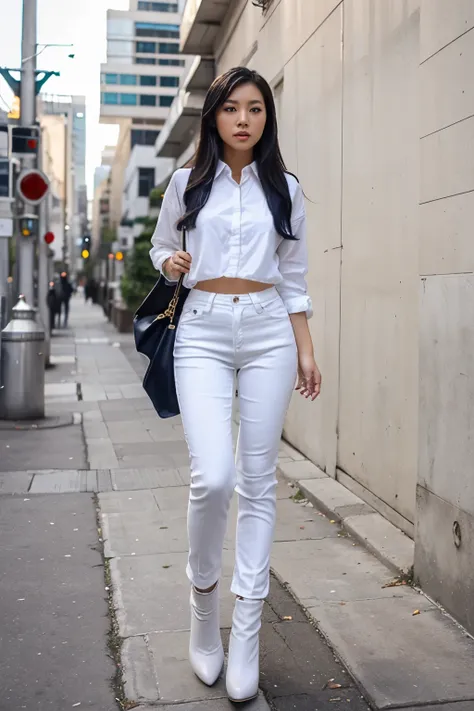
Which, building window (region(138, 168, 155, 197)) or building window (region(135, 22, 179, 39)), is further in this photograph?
building window (region(135, 22, 179, 39))

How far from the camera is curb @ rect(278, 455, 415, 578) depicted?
5008mm

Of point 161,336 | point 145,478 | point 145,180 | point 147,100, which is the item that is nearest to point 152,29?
point 147,100

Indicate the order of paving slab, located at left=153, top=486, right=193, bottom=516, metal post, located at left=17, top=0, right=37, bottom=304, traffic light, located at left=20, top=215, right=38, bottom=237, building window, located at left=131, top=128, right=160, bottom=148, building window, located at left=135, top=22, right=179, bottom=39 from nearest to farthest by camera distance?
paving slab, located at left=153, top=486, right=193, bottom=516, metal post, located at left=17, top=0, right=37, bottom=304, traffic light, located at left=20, top=215, right=38, bottom=237, building window, located at left=131, top=128, right=160, bottom=148, building window, located at left=135, top=22, right=179, bottom=39

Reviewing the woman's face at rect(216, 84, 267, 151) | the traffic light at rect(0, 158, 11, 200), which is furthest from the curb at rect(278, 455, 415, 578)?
the traffic light at rect(0, 158, 11, 200)

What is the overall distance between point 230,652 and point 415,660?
0.84 meters

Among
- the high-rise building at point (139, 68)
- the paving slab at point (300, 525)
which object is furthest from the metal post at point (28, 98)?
the high-rise building at point (139, 68)

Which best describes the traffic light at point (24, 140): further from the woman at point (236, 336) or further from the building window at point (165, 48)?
the building window at point (165, 48)

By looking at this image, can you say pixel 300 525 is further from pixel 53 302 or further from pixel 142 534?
pixel 53 302

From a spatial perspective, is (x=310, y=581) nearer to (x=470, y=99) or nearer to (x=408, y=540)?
(x=408, y=540)

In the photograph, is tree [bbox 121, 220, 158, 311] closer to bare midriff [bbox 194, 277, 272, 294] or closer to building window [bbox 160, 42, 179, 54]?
bare midriff [bbox 194, 277, 272, 294]

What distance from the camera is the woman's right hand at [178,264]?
326 centimetres

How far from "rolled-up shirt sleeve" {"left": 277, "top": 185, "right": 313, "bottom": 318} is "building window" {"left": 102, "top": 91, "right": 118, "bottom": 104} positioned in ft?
339

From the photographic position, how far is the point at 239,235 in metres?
3.29

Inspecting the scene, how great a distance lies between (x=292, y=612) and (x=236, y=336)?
1.64m
